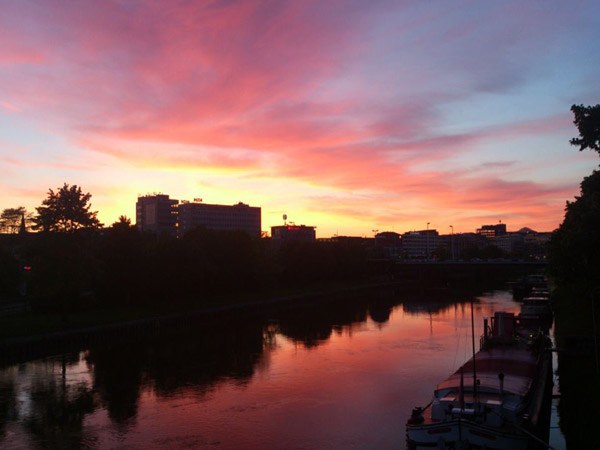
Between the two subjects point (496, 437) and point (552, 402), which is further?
point (552, 402)

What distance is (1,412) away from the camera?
42.2 meters

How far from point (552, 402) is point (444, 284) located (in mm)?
156824

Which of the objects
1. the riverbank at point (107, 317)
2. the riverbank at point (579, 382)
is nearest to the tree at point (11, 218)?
the riverbank at point (107, 317)

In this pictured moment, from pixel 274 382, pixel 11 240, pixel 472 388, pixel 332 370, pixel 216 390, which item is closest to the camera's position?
pixel 472 388

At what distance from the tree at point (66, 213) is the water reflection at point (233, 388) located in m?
18.6

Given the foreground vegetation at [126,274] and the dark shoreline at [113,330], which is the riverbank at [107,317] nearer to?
the dark shoreline at [113,330]

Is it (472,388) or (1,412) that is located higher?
(472,388)

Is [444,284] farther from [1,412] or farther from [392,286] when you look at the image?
[1,412]

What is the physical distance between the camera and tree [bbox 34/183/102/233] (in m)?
77.9

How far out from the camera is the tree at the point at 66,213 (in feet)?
256

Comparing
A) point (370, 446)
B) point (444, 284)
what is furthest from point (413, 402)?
point (444, 284)

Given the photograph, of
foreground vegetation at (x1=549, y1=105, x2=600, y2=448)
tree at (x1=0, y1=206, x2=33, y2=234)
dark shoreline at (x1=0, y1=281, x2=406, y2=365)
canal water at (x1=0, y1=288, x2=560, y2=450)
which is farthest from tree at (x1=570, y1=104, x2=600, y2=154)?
tree at (x1=0, y1=206, x2=33, y2=234)

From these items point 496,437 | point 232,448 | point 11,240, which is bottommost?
point 232,448

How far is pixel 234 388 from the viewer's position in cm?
4869
